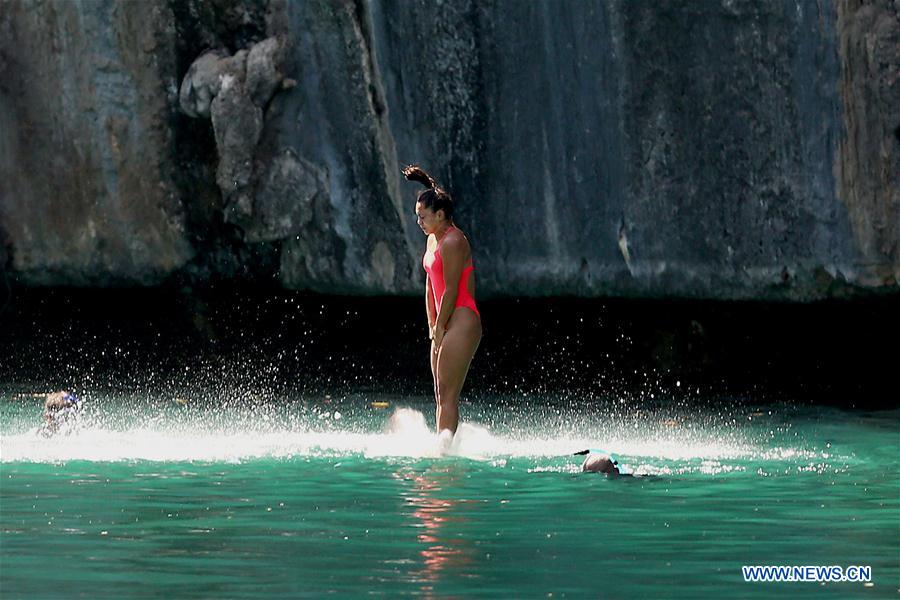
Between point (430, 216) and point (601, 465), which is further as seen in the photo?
point (430, 216)

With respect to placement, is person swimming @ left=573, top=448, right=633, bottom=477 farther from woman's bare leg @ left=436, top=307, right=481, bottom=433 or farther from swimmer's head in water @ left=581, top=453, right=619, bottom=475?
woman's bare leg @ left=436, top=307, right=481, bottom=433

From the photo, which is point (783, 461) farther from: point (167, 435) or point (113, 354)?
point (113, 354)

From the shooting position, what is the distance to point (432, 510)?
784 centimetres

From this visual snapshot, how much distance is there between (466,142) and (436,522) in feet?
23.6

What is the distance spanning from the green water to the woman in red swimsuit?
1.29ft

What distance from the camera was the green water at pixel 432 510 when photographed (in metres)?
6.22

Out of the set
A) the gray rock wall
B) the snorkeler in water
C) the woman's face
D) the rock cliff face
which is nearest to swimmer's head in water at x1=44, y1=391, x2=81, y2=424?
the snorkeler in water

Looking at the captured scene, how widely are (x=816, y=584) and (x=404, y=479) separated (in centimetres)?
318

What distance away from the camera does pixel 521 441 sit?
1112cm

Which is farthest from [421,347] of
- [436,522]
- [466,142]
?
[436,522]

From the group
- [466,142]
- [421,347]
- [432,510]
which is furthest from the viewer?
[421,347]

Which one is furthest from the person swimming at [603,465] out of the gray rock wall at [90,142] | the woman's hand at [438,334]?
the gray rock wall at [90,142]

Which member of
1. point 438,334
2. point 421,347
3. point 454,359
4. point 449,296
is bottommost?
point 421,347

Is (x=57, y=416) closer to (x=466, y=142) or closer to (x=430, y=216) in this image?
(x=430, y=216)
